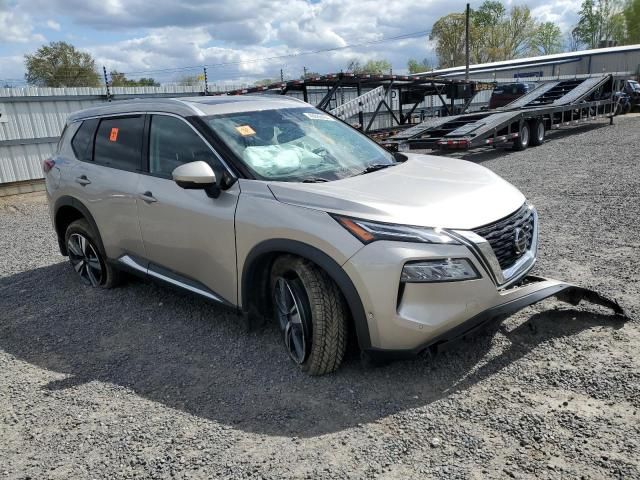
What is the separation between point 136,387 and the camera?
3326 millimetres

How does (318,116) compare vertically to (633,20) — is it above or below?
below

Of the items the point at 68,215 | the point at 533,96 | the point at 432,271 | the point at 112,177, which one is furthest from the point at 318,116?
the point at 533,96

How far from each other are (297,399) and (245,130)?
1.90 meters

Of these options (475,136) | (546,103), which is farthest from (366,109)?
(546,103)

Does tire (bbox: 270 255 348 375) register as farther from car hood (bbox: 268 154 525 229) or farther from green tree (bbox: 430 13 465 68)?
green tree (bbox: 430 13 465 68)

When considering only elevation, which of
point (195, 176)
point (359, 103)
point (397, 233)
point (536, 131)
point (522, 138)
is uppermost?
point (359, 103)

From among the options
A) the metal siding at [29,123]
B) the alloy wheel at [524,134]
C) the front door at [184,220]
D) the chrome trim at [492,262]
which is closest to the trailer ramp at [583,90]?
the alloy wheel at [524,134]

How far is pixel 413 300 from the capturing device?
9.00 feet

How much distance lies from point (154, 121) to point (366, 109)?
11.7 metres

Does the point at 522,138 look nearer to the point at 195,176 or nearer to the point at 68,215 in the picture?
the point at 68,215

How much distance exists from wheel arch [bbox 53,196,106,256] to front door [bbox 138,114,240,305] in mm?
893

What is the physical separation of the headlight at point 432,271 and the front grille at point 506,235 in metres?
Result: 0.28

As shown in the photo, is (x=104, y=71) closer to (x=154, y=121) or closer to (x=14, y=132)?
(x=14, y=132)

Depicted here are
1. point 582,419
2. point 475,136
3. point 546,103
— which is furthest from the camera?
point 546,103
